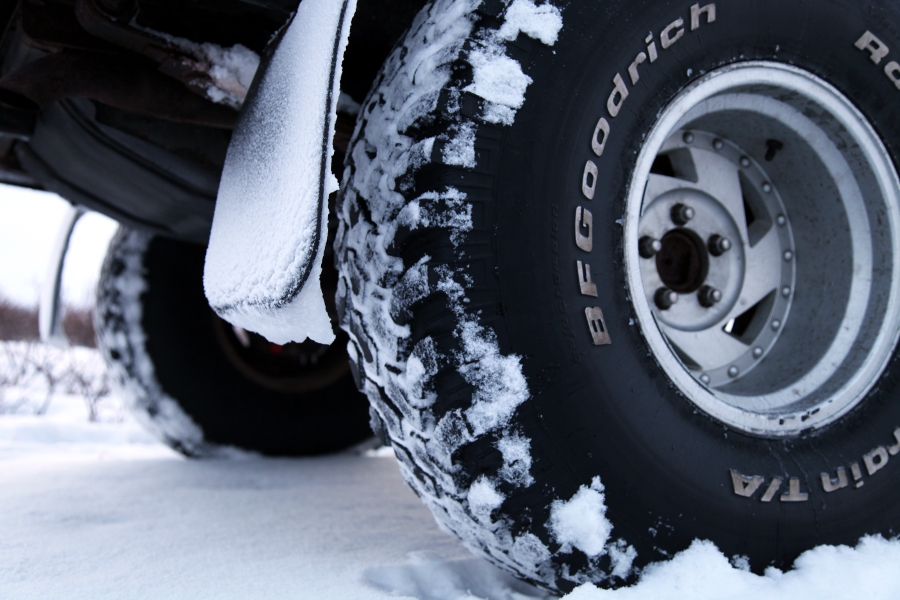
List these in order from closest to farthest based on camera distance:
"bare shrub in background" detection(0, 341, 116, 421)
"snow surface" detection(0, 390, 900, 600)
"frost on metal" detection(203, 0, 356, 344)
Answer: "frost on metal" detection(203, 0, 356, 344), "snow surface" detection(0, 390, 900, 600), "bare shrub in background" detection(0, 341, 116, 421)

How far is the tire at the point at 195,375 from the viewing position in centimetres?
206

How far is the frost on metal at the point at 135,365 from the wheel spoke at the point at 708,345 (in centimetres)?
147

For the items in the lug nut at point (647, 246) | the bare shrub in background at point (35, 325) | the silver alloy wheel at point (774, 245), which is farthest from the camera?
the bare shrub in background at point (35, 325)

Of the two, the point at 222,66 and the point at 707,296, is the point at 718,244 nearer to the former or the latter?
the point at 707,296

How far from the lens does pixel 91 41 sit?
1.12m

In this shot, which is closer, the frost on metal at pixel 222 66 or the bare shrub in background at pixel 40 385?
the frost on metal at pixel 222 66

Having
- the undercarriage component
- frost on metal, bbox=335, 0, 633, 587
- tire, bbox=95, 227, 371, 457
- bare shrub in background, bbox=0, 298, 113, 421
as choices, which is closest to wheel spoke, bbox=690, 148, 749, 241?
frost on metal, bbox=335, 0, 633, 587

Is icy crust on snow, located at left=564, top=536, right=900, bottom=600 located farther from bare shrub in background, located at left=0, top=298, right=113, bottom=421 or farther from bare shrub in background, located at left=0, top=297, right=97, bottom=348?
bare shrub in background, located at left=0, top=297, right=97, bottom=348

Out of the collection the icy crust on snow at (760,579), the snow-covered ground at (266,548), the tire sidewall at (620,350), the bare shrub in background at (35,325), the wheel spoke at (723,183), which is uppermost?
the wheel spoke at (723,183)

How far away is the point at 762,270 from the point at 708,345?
199 mm

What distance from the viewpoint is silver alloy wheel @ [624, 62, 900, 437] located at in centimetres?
110

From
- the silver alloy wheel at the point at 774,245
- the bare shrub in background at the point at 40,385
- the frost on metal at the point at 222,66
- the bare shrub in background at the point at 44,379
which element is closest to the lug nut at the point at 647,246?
the silver alloy wheel at the point at 774,245

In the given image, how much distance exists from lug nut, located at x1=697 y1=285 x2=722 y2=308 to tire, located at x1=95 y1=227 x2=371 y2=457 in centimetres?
125

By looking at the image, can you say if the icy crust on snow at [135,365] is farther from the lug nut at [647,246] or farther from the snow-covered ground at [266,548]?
the lug nut at [647,246]
